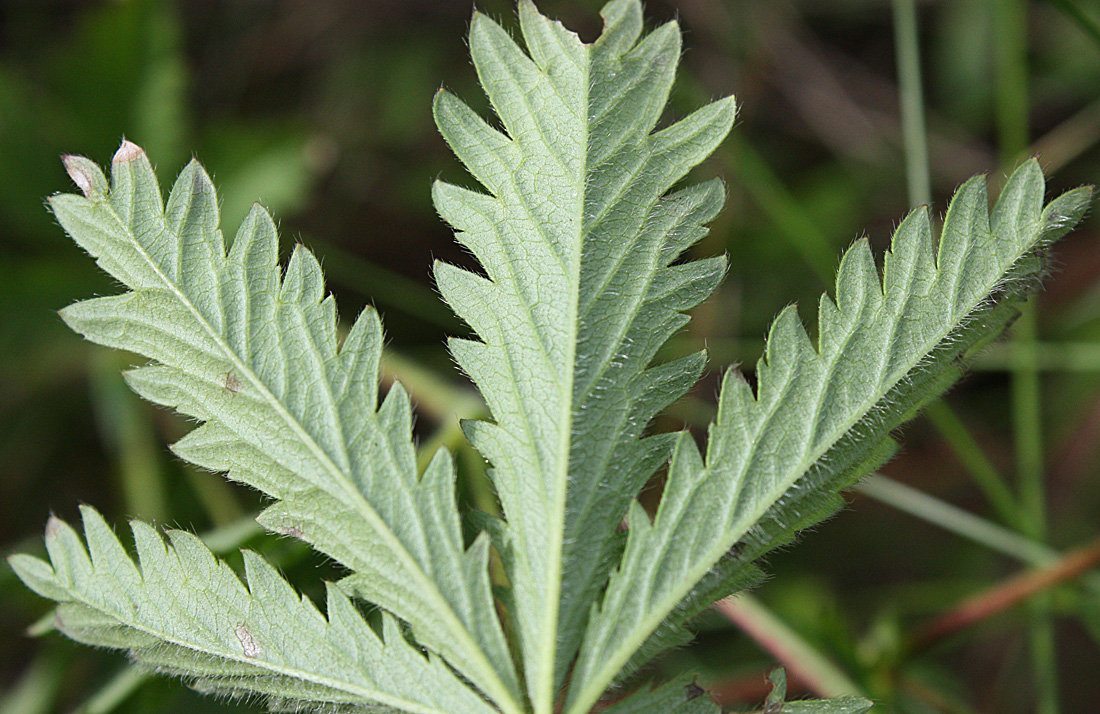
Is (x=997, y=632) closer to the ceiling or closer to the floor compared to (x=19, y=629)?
closer to the ceiling

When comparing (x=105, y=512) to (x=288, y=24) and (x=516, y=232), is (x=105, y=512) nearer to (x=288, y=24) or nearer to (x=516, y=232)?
(x=288, y=24)

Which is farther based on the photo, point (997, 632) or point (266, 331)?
point (997, 632)

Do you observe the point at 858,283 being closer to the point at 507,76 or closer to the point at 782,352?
the point at 782,352

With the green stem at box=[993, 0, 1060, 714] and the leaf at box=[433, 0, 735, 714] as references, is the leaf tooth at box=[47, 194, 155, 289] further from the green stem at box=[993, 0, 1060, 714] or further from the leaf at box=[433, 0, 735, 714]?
the green stem at box=[993, 0, 1060, 714]

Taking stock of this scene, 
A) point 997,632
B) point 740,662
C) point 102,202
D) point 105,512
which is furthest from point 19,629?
point 997,632

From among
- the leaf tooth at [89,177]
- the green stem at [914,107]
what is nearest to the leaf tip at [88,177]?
the leaf tooth at [89,177]

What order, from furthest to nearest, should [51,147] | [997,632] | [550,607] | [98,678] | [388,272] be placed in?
[388,272] < [997,632] < [51,147] < [98,678] < [550,607]
